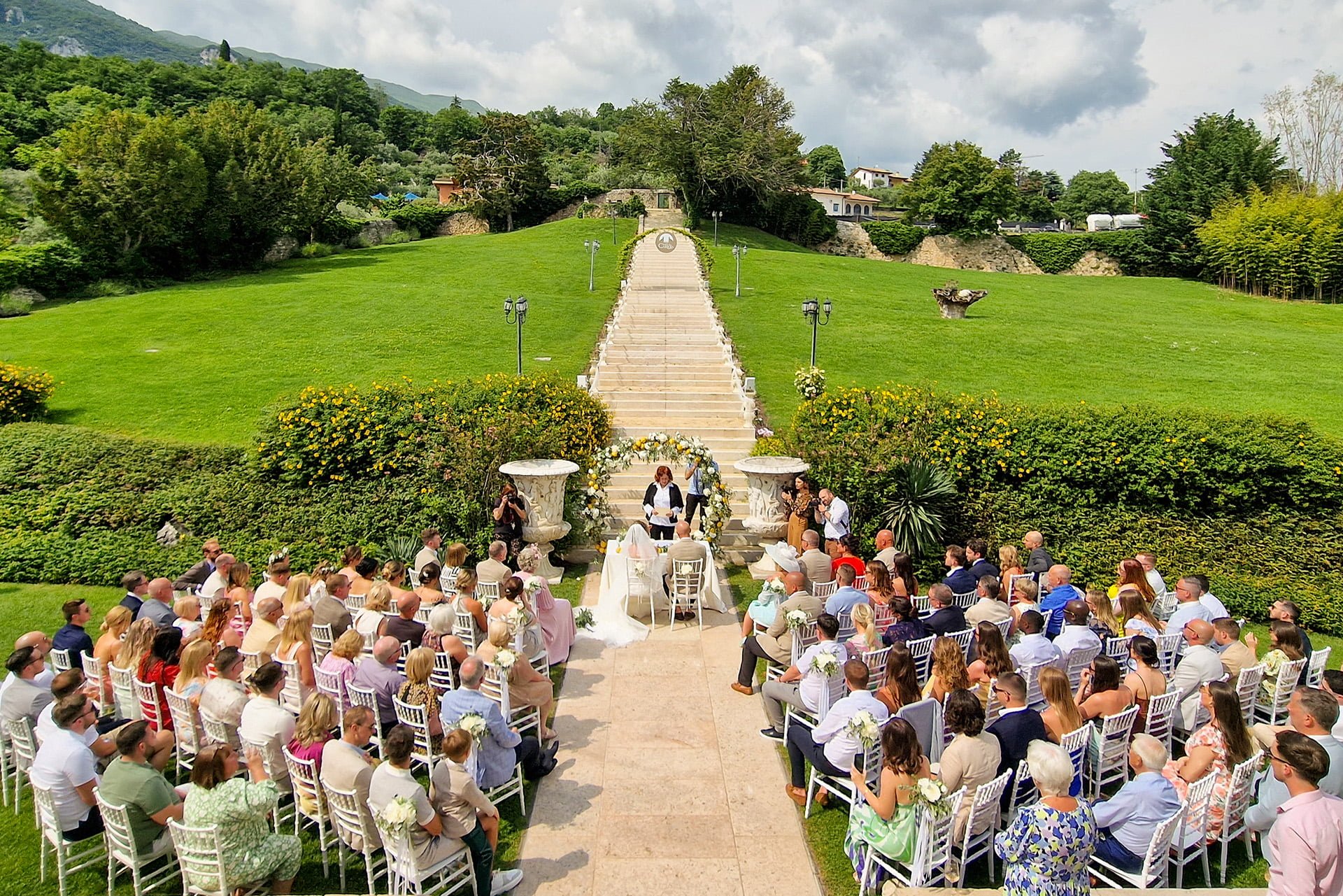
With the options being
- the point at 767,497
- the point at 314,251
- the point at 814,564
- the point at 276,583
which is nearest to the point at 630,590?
the point at 814,564

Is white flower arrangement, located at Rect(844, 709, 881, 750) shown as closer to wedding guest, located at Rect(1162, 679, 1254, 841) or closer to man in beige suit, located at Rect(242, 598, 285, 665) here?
wedding guest, located at Rect(1162, 679, 1254, 841)

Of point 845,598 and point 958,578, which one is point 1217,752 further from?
point 958,578

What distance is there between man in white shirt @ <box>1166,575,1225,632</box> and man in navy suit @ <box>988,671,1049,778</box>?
135 inches

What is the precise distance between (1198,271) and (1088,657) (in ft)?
167

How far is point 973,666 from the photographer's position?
23.7ft

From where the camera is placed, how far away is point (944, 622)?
26.9 ft

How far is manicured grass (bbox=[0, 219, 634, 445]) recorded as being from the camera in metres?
18.7

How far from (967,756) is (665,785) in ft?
8.93

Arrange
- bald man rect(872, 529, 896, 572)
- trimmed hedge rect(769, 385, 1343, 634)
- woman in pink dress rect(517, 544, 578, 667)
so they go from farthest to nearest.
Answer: trimmed hedge rect(769, 385, 1343, 634) < bald man rect(872, 529, 896, 572) < woman in pink dress rect(517, 544, 578, 667)

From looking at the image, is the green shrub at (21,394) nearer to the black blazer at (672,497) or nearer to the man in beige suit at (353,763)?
the black blazer at (672,497)

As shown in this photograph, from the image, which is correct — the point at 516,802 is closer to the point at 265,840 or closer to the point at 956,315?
the point at 265,840

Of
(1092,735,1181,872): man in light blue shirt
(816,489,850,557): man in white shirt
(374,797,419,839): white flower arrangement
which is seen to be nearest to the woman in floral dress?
(374,797,419,839): white flower arrangement

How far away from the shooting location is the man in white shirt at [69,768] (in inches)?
221

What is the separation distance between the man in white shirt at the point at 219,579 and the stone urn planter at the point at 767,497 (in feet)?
24.1
